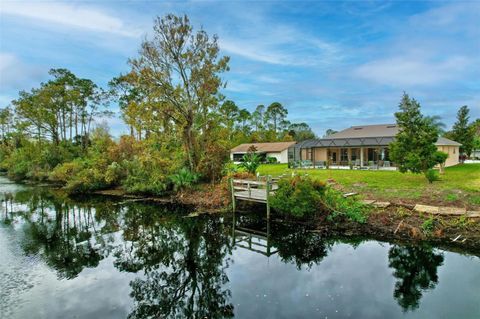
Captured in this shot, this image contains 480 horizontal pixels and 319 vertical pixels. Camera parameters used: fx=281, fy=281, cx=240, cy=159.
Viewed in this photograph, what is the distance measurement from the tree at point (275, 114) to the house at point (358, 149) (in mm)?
27365

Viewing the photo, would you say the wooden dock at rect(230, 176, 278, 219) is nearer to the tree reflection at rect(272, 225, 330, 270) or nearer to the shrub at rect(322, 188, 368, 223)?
the tree reflection at rect(272, 225, 330, 270)

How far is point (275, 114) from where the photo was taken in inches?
2409

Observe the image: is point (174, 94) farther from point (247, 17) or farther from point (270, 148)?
point (270, 148)

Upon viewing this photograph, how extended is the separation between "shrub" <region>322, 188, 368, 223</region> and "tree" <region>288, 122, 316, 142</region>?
147 feet

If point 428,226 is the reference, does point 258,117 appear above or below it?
above

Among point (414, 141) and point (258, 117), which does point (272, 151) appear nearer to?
point (258, 117)

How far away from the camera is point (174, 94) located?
20.4 metres

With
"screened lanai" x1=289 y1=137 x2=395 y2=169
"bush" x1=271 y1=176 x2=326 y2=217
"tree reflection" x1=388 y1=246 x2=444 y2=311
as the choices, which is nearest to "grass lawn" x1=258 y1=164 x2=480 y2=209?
"bush" x1=271 y1=176 x2=326 y2=217

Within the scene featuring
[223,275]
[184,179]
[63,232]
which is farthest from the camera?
[184,179]

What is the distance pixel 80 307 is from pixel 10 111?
44.3 m

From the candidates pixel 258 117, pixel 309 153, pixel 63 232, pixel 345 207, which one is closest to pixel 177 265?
pixel 63 232

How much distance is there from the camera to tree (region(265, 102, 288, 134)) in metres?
60.4

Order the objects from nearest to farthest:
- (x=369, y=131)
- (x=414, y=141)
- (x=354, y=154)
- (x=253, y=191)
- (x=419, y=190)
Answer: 1. (x=419, y=190)
2. (x=253, y=191)
3. (x=414, y=141)
4. (x=354, y=154)
5. (x=369, y=131)

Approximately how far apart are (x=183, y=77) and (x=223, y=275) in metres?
15.6
